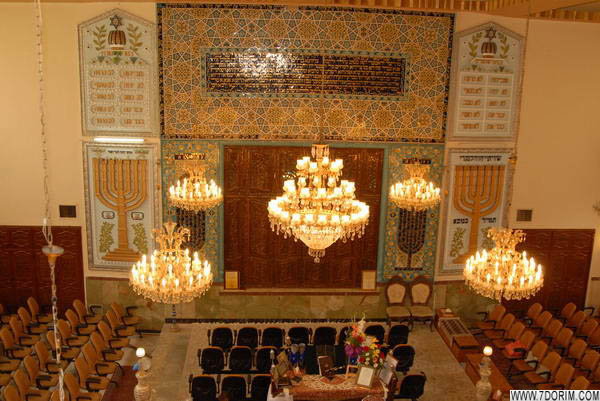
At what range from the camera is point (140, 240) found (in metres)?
11.7

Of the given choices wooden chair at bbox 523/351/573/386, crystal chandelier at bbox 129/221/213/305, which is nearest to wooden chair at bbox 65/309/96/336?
crystal chandelier at bbox 129/221/213/305

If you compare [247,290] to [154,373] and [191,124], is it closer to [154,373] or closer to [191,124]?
[154,373]

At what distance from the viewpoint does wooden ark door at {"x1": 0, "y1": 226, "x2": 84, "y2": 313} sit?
458 inches

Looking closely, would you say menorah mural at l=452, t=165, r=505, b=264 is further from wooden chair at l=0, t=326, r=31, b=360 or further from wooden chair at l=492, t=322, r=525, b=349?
wooden chair at l=0, t=326, r=31, b=360

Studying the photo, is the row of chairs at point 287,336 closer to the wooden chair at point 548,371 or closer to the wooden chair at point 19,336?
the wooden chair at point 548,371

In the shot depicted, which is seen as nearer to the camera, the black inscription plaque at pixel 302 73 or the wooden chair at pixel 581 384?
the wooden chair at pixel 581 384

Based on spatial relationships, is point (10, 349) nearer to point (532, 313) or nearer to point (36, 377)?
point (36, 377)

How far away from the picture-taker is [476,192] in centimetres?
1198

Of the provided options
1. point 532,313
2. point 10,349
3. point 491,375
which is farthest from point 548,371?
point 10,349

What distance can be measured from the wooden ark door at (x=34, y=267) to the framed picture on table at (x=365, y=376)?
252 inches

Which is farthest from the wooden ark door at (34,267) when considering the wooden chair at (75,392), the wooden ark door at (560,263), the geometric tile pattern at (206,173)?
the wooden ark door at (560,263)

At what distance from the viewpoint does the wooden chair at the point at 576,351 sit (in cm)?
1038

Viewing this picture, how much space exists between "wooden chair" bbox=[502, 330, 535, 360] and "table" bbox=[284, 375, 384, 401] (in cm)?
291

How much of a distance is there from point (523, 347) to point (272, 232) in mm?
5326
